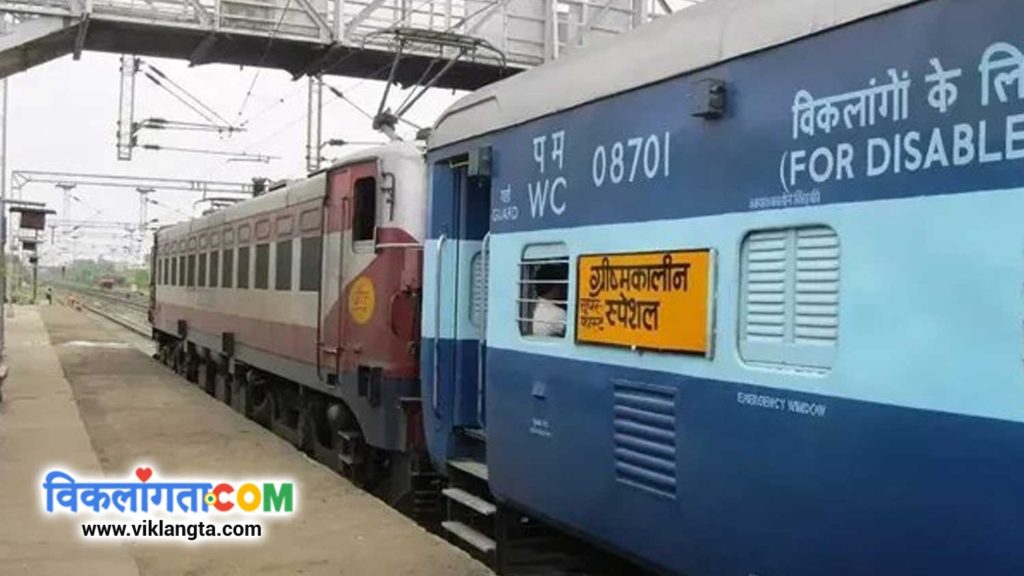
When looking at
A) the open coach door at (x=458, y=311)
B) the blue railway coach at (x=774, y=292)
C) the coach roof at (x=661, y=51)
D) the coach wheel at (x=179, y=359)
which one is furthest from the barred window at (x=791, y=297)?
the coach wheel at (x=179, y=359)

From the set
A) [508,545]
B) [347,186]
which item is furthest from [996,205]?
[347,186]

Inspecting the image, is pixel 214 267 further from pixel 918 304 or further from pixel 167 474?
pixel 918 304

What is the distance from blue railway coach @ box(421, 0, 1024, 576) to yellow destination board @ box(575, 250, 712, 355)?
0.04 ft

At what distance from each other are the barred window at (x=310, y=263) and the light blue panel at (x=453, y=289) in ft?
13.4

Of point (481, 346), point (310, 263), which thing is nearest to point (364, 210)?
point (310, 263)

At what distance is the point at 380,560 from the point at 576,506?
2486 millimetres

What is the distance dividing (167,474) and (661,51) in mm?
7133

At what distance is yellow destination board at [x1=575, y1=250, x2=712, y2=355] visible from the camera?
376cm

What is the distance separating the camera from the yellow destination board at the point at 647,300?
3764mm

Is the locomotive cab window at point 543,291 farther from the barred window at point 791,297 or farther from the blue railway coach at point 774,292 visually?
the barred window at point 791,297

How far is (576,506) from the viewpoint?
179 inches

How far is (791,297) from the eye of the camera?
11.0ft

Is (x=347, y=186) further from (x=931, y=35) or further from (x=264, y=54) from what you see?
(x=264, y=54)

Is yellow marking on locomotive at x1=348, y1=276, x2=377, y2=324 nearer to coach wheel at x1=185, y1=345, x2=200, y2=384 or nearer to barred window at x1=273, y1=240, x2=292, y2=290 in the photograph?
barred window at x1=273, y1=240, x2=292, y2=290
